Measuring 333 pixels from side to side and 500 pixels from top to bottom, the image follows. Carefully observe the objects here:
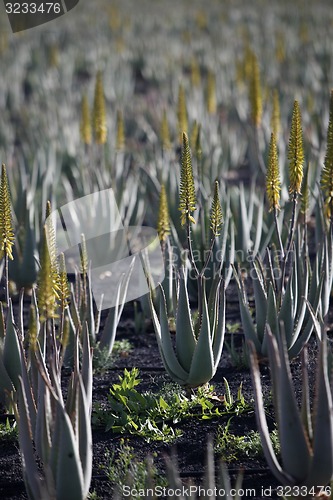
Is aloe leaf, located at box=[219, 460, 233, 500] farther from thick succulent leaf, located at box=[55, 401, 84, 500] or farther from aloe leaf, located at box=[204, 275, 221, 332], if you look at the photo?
aloe leaf, located at box=[204, 275, 221, 332]

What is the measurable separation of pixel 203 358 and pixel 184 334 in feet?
0.51

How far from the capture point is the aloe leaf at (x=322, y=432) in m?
2.35

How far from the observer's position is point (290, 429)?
241 centimetres

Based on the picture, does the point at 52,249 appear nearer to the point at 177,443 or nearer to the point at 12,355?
the point at 12,355

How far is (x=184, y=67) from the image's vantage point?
41.5 feet

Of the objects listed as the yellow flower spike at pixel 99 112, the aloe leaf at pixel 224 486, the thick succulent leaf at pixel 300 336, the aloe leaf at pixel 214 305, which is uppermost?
the yellow flower spike at pixel 99 112

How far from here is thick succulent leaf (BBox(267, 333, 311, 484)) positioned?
2.37 metres

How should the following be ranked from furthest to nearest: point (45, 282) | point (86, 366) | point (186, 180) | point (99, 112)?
point (99, 112)
point (186, 180)
point (86, 366)
point (45, 282)

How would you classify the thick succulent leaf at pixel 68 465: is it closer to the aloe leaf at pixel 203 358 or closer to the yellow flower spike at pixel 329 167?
the aloe leaf at pixel 203 358

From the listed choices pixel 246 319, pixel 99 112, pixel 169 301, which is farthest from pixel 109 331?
pixel 99 112

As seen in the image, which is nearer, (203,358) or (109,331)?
(203,358)

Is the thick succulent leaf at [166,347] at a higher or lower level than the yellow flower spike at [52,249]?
lower

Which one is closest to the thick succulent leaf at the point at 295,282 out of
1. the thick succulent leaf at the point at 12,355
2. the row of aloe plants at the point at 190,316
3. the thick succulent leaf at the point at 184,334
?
the row of aloe plants at the point at 190,316

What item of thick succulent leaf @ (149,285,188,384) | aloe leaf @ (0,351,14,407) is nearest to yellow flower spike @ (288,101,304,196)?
thick succulent leaf @ (149,285,188,384)
